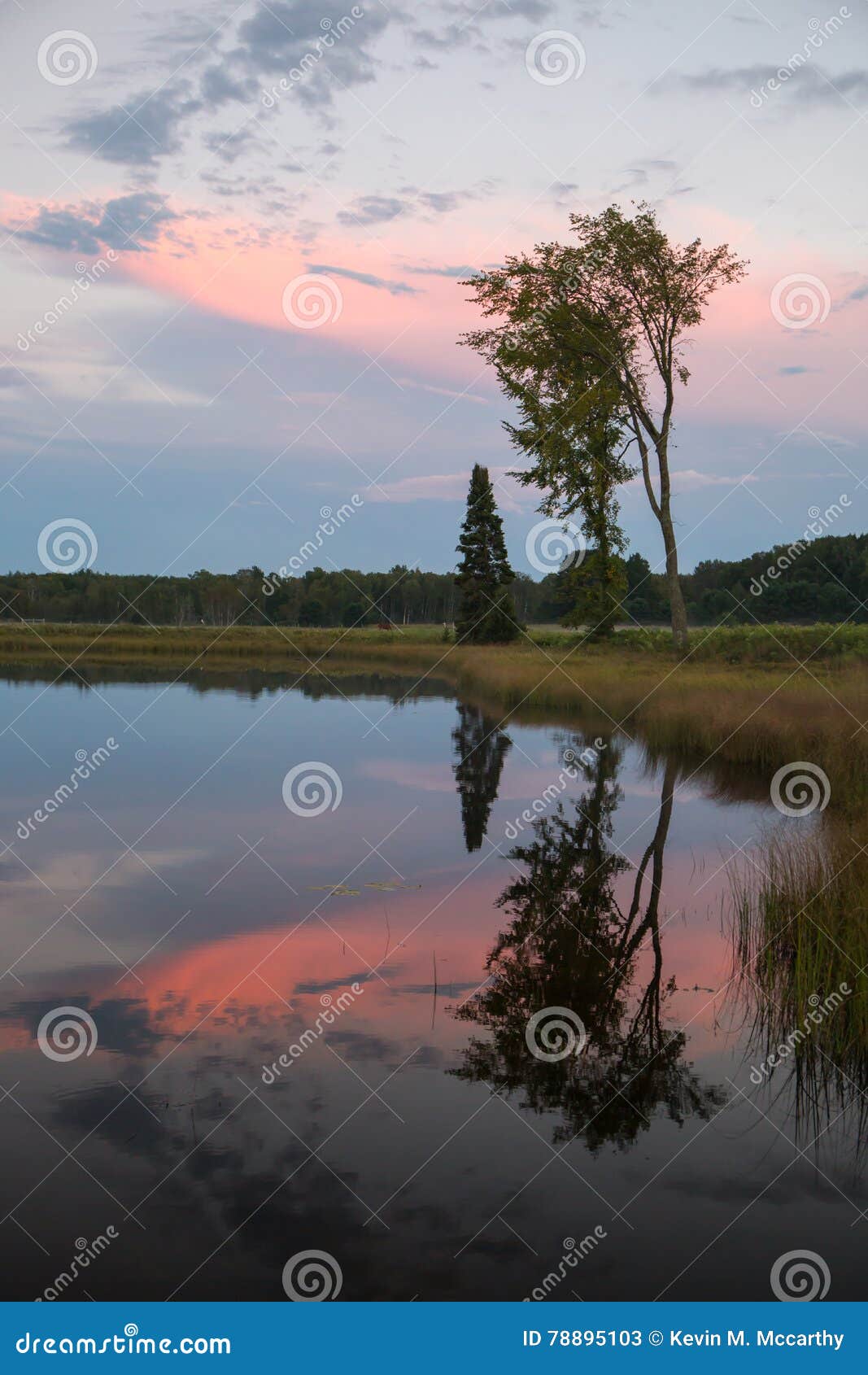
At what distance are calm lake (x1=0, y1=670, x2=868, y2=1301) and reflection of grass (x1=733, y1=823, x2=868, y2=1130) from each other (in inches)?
4.4

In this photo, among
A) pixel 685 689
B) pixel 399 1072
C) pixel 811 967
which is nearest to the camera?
pixel 399 1072

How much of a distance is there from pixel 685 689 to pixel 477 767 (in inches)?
279

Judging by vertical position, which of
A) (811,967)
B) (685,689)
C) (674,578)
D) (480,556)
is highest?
(480,556)

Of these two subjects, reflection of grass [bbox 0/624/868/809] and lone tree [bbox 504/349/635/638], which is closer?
reflection of grass [bbox 0/624/868/809]

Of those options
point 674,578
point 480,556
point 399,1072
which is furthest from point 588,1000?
point 480,556

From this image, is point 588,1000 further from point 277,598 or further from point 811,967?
point 277,598

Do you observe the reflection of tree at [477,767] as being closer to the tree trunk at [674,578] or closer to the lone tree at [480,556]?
the tree trunk at [674,578]

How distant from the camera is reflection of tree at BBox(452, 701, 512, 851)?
13.9m

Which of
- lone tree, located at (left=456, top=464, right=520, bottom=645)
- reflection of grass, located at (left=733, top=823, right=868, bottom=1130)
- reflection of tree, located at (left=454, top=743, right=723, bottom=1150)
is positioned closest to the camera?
reflection of tree, located at (left=454, top=743, right=723, bottom=1150)

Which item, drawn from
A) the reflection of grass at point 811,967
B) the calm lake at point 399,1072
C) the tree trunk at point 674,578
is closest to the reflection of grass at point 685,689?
the tree trunk at point 674,578

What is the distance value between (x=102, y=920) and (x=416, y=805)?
6180 mm

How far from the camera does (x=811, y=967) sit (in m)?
7.26

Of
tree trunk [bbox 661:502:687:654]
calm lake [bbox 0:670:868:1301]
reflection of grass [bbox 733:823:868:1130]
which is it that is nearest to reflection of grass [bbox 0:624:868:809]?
tree trunk [bbox 661:502:687:654]

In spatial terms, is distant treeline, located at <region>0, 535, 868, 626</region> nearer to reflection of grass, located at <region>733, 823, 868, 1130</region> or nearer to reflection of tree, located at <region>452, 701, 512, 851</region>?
reflection of tree, located at <region>452, 701, 512, 851</region>
